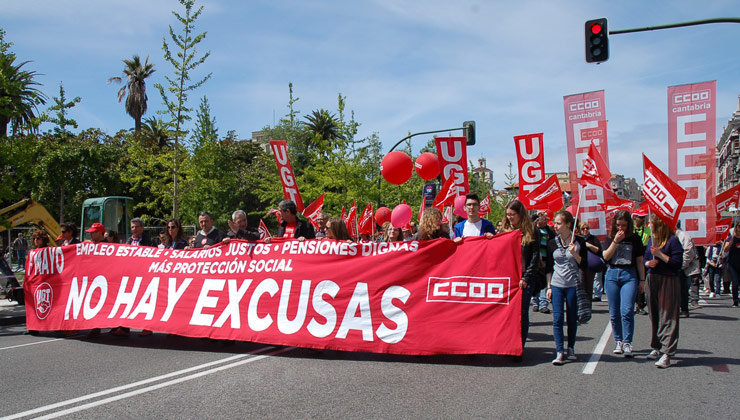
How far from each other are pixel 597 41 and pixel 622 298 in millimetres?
6632

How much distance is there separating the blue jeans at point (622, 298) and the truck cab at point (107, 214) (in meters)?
21.1

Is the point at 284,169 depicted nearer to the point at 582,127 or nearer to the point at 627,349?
the point at 582,127

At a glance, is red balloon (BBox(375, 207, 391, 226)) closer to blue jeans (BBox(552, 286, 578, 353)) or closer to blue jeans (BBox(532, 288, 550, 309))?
blue jeans (BBox(532, 288, 550, 309))

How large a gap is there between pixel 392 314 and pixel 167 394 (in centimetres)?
261

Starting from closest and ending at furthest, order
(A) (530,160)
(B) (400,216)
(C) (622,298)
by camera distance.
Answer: (C) (622,298), (B) (400,216), (A) (530,160)

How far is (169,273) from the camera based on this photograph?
26.8ft

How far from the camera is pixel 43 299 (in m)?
9.01

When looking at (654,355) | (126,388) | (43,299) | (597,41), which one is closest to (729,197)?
(597,41)

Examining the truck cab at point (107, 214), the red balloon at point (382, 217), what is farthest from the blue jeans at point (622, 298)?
the truck cab at point (107, 214)

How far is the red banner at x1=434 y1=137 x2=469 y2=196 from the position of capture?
13586 mm

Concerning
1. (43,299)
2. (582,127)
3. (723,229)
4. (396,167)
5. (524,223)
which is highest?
(582,127)

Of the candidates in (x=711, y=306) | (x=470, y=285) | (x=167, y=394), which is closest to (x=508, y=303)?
(x=470, y=285)

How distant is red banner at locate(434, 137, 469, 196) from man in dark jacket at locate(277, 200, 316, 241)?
544 cm

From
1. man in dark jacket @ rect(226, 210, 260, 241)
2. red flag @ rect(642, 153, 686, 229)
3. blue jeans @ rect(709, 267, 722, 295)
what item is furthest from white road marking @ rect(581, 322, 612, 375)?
blue jeans @ rect(709, 267, 722, 295)
